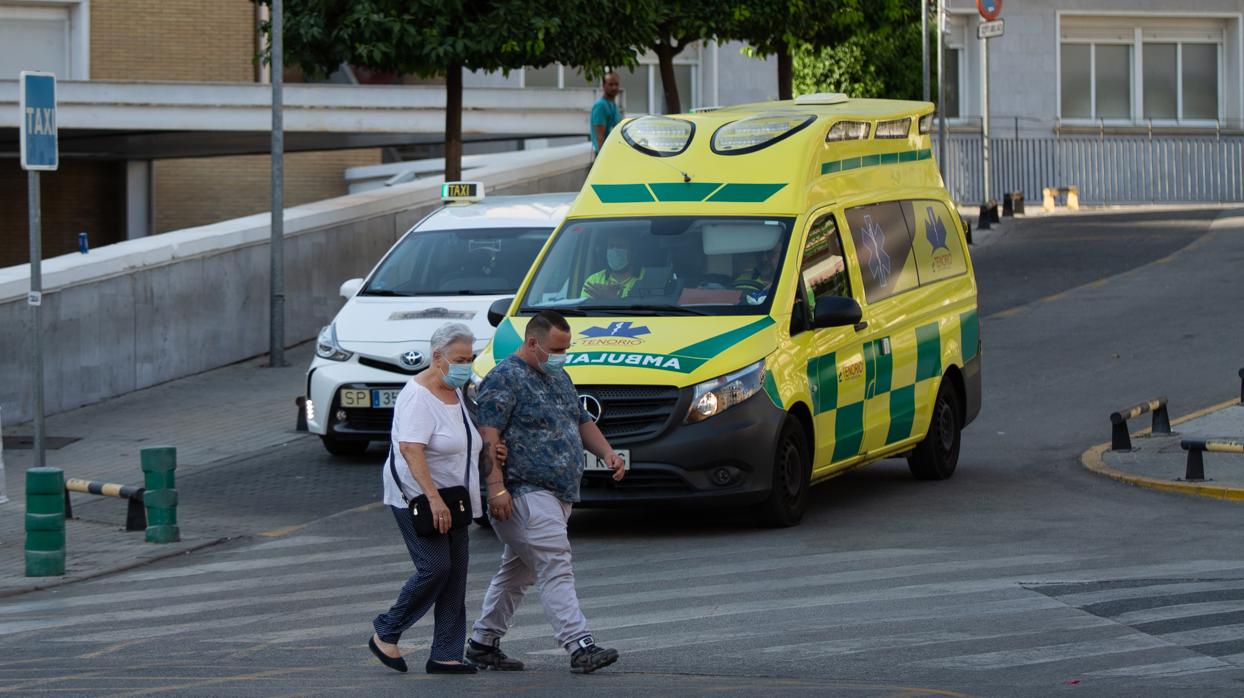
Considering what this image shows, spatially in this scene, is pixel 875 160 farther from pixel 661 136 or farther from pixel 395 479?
pixel 395 479

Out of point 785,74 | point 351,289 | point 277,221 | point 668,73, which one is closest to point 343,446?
point 351,289

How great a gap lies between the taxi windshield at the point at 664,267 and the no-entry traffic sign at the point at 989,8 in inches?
896

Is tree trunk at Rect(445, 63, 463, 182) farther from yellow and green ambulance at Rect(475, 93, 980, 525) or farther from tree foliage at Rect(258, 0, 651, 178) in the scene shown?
yellow and green ambulance at Rect(475, 93, 980, 525)

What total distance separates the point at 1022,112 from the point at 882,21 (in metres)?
15.3

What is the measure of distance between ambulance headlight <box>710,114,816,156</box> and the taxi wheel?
4135mm

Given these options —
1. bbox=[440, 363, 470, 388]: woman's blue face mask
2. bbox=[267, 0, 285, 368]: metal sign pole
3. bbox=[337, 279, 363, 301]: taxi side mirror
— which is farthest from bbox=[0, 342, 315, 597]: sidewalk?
bbox=[440, 363, 470, 388]: woman's blue face mask

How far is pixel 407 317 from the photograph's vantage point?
15.5m

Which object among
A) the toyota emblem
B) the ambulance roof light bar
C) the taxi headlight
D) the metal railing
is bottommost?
the toyota emblem

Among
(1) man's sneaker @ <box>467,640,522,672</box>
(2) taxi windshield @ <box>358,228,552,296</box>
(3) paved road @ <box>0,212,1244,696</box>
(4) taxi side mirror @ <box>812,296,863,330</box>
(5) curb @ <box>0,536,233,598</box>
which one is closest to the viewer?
(3) paved road @ <box>0,212,1244,696</box>

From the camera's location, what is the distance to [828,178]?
13273mm

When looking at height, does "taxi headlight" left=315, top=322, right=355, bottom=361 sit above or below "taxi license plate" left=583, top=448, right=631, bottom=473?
above

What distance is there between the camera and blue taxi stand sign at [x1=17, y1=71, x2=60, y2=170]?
12.9 metres

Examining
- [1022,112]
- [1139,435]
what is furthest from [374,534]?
[1022,112]

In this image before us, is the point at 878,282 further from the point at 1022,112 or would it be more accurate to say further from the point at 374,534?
the point at 1022,112
